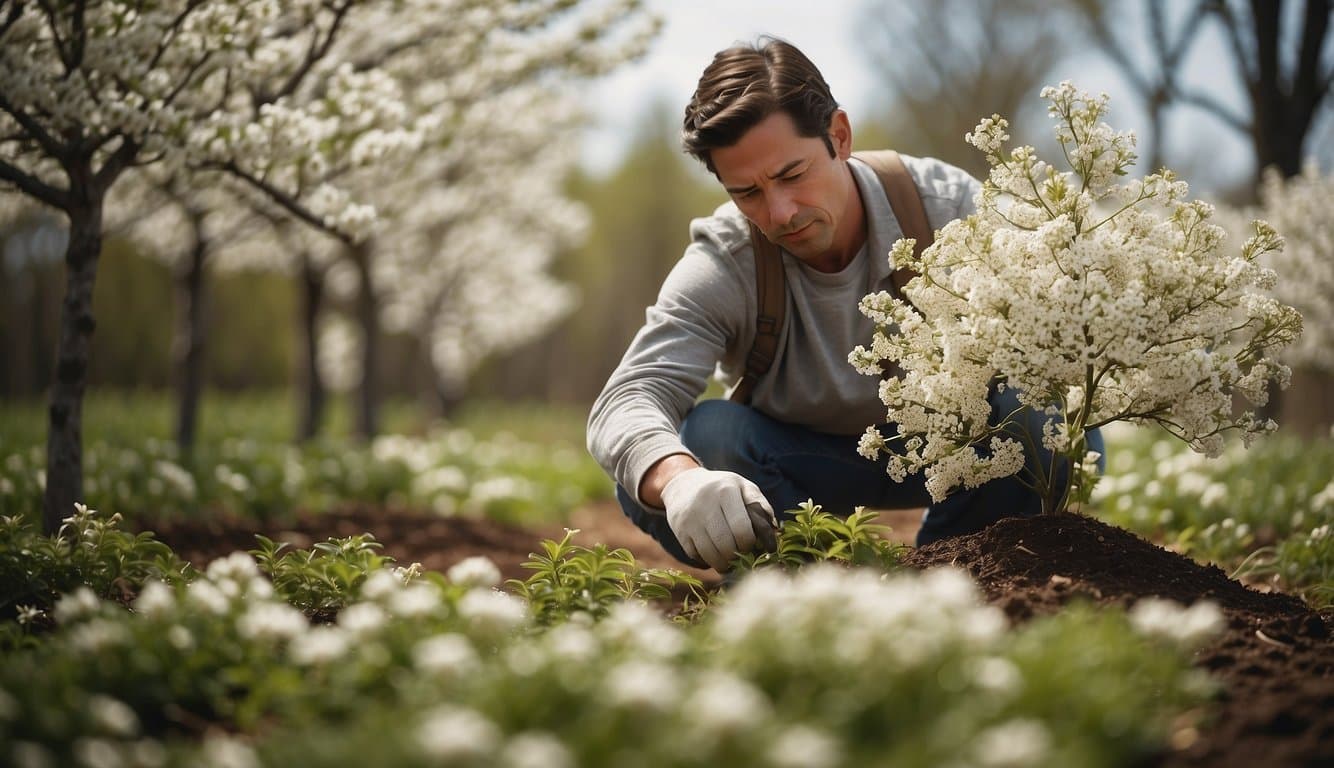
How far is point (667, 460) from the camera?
2625 millimetres

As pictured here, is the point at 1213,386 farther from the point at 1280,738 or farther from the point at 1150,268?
the point at 1280,738

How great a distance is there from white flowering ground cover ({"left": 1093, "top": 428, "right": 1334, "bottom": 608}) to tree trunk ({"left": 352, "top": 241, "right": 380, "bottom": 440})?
5843 mm

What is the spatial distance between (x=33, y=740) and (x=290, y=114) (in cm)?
237

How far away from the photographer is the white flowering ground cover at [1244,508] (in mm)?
3211

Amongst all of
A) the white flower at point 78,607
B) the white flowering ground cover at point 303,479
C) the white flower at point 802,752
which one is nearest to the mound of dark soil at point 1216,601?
the white flower at point 802,752

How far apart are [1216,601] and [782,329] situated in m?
1.40

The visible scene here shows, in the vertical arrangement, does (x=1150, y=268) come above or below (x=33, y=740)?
above

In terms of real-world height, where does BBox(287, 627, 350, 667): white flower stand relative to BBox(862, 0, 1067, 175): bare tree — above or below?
below

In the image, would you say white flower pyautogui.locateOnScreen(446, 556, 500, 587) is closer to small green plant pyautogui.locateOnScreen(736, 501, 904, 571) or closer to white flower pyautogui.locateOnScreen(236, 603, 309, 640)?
white flower pyautogui.locateOnScreen(236, 603, 309, 640)

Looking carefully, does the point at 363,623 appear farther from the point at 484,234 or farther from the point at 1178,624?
the point at 484,234

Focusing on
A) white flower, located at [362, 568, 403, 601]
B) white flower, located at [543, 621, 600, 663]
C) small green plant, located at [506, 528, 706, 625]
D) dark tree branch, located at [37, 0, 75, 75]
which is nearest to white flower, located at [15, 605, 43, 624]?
white flower, located at [362, 568, 403, 601]

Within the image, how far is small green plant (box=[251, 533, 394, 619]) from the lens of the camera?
223cm

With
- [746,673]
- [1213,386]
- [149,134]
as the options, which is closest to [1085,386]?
[1213,386]

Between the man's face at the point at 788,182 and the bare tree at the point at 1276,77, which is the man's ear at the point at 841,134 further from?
the bare tree at the point at 1276,77
